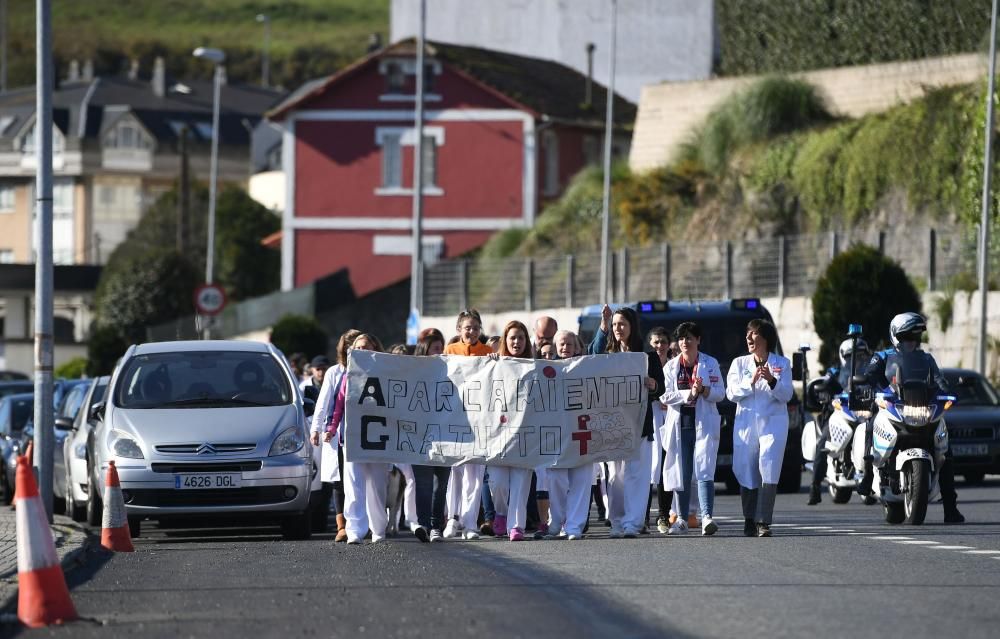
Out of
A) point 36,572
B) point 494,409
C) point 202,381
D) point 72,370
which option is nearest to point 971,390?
point 494,409

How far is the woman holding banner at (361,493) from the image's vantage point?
59.5 ft

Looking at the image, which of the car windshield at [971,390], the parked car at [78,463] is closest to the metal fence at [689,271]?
the car windshield at [971,390]

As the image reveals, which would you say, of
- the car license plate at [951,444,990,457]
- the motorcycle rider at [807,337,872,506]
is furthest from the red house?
the motorcycle rider at [807,337,872,506]

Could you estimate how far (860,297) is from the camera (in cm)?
3828

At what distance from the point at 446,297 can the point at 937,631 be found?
4307cm

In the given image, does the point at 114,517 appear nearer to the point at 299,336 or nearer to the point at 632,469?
the point at 632,469

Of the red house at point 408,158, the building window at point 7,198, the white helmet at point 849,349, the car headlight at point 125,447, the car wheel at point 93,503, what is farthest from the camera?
the building window at point 7,198

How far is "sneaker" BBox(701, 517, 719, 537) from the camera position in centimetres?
1789

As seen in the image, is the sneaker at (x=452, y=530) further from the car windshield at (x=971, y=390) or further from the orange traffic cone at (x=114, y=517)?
the car windshield at (x=971, y=390)

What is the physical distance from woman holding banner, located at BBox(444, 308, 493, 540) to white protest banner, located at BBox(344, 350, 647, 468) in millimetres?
180

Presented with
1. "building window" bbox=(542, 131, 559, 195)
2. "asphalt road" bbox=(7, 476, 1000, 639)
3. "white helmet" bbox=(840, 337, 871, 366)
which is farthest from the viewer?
"building window" bbox=(542, 131, 559, 195)

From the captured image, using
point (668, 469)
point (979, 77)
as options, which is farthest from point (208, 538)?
point (979, 77)

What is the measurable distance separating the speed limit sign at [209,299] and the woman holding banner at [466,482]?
24108 millimetres

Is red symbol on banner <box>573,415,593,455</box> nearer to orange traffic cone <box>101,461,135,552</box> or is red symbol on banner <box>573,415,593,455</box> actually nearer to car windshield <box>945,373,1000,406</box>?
orange traffic cone <box>101,461,135,552</box>
